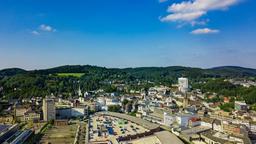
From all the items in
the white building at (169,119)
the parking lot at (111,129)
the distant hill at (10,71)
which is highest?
the distant hill at (10,71)

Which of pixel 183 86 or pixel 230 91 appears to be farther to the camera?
pixel 183 86

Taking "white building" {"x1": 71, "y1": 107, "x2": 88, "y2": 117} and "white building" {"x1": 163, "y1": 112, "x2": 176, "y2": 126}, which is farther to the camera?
"white building" {"x1": 71, "y1": 107, "x2": 88, "y2": 117}

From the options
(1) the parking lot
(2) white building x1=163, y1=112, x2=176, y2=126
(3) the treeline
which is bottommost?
(1) the parking lot

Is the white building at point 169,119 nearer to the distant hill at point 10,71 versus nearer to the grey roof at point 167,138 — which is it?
the grey roof at point 167,138

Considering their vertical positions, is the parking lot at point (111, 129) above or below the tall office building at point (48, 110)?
below

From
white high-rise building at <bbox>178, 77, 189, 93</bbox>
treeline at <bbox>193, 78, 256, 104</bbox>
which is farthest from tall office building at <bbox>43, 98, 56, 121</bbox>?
white high-rise building at <bbox>178, 77, 189, 93</bbox>

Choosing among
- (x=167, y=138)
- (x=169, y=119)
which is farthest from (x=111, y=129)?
(x=167, y=138)

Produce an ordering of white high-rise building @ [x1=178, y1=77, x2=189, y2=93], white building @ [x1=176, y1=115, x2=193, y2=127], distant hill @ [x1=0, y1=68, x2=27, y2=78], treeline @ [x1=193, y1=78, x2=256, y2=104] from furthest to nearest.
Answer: distant hill @ [x1=0, y1=68, x2=27, y2=78]
white high-rise building @ [x1=178, y1=77, x2=189, y2=93]
treeline @ [x1=193, y1=78, x2=256, y2=104]
white building @ [x1=176, y1=115, x2=193, y2=127]

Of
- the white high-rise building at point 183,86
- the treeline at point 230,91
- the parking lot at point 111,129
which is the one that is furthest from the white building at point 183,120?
the white high-rise building at point 183,86

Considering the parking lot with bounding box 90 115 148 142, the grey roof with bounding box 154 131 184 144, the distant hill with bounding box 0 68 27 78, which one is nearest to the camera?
the grey roof with bounding box 154 131 184 144

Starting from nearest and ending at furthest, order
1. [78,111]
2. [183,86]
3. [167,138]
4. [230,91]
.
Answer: [167,138] → [78,111] → [230,91] → [183,86]

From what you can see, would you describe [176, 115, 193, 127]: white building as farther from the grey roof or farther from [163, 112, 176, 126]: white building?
the grey roof

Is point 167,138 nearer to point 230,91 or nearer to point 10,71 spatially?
point 230,91

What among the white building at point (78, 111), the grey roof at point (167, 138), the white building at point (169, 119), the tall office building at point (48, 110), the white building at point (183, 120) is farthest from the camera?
the white building at point (78, 111)
